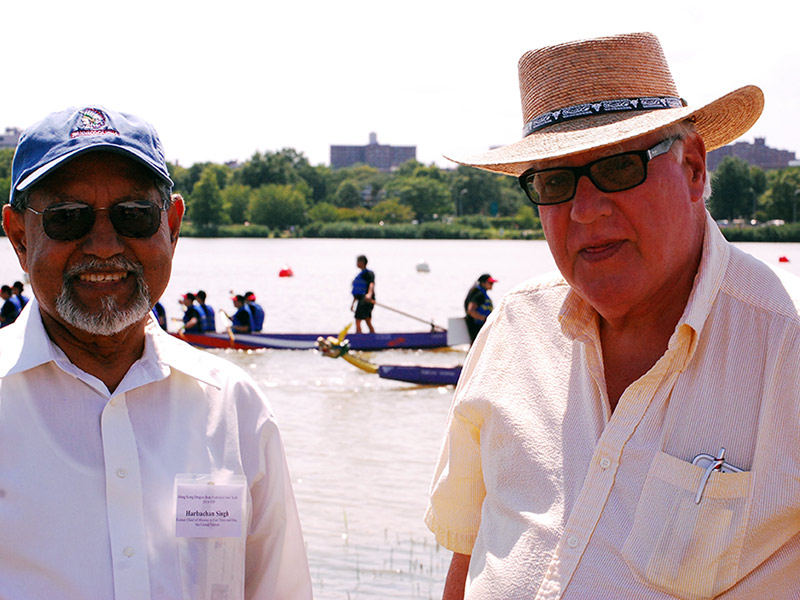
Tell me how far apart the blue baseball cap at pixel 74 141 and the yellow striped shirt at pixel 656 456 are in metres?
1.05

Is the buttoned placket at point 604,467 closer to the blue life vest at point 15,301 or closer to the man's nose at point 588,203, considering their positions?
the man's nose at point 588,203

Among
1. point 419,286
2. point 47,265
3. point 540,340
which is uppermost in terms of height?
point 47,265

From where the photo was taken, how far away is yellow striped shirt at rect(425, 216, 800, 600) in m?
1.78

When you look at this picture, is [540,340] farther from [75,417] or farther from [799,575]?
[75,417]

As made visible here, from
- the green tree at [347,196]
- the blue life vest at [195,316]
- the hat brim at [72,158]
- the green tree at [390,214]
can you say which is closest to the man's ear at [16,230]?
the hat brim at [72,158]

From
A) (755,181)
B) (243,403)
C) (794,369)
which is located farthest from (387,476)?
(755,181)

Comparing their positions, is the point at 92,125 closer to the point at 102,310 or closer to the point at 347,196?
the point at 102,310

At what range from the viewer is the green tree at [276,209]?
112 metres

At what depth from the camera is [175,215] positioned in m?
2.48

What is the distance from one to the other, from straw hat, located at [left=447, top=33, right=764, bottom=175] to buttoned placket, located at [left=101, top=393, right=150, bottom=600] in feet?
3.72

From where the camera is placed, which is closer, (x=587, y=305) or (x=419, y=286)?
(x=587, y=305)

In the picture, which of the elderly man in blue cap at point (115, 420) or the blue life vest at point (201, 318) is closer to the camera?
the elderly man in blue cap at point (115, 420)

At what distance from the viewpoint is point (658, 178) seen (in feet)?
6.73

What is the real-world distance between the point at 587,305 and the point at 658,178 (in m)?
0.37
